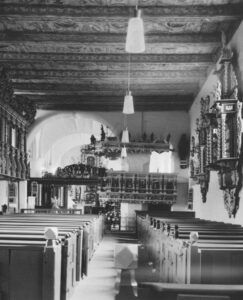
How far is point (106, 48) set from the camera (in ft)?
37.3

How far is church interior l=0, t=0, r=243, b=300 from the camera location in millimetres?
4906

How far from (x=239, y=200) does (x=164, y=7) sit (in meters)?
3.68

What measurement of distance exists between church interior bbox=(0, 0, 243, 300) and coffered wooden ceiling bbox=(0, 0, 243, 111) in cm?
3

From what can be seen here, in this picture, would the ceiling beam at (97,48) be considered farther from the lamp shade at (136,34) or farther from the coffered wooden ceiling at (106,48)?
the lamp shade at (136,34)

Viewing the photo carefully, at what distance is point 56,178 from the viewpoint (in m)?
19.0

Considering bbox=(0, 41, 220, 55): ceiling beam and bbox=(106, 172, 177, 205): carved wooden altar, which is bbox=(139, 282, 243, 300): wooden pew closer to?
bbox=(0, 41, 220, 55): ceiling beam

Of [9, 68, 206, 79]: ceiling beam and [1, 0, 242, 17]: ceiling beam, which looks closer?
[1, 0, 242, 17]: ceiling beam

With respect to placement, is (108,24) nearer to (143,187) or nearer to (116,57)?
(116,57)

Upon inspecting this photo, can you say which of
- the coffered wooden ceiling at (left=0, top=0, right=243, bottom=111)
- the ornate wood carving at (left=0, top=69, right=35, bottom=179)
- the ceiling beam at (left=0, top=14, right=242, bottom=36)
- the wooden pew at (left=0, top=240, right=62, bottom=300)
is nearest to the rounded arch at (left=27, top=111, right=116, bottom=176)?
the coffered wooden ceiling at (left=0, top=0, right=243, bottom=111)

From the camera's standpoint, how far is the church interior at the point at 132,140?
491 centimetres

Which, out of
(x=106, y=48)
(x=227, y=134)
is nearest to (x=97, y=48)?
(x=106, y=48)

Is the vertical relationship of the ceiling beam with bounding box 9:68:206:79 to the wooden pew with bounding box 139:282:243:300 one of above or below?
above

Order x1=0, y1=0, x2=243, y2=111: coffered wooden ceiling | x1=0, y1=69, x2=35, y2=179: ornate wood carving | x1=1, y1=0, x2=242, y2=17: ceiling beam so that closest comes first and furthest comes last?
x1=1, y1=0, x2=242, y2=17: ceiling beam → x1=0, y1=0, x2=243, y2=111: coffered wooden ceiling → x1=0, y1=69, x2=35, y2=179: ornate wood carving

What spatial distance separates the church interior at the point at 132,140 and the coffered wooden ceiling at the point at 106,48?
3 cm
